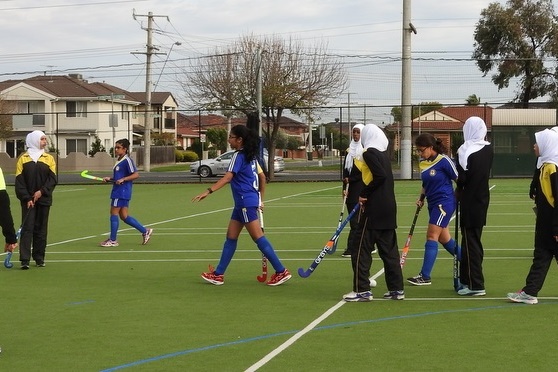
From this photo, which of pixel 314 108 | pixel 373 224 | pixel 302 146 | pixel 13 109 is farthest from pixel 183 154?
pixel 373 224

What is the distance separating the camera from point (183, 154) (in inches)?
3465

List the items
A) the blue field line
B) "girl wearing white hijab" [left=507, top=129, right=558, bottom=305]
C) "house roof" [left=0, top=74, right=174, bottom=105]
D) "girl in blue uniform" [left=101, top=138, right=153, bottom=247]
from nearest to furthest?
1. the blue field line
2. "girl wearing white hijab" [left=507, top=129, right=558, bottom=305]
3. "girl in blue uniform" [left=101, top=138, right=153, bottom=247]
4. "house roof" [left=0, top=74, right=174, bottom=105]

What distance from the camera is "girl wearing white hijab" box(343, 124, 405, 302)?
34.9 ft

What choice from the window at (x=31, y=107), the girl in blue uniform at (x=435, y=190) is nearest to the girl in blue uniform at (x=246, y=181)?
the girl in blue uniform at (x=435, y=190)

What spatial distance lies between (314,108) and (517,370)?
42098 millimetres

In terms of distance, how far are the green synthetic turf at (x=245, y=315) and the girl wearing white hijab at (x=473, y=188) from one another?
507 mm

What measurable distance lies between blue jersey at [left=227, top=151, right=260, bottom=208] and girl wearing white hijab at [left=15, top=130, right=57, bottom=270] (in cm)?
358

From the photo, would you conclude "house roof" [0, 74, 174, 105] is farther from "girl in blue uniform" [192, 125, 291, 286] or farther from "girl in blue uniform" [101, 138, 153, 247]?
"girl in blue uniform" [192, 125, 291, 286]

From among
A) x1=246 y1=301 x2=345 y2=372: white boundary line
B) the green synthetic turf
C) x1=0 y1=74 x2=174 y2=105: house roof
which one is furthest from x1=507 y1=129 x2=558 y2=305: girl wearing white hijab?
x1=0 y1=74 x2=174 y2=105: house roof

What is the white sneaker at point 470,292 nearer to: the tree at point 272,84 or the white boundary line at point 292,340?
the white boundary line at point 292,340

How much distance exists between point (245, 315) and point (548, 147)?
350cm

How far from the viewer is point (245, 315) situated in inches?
397

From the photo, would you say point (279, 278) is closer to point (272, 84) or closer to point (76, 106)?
point (272, 84)

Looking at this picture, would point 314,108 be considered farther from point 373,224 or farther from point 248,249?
point 373,224
